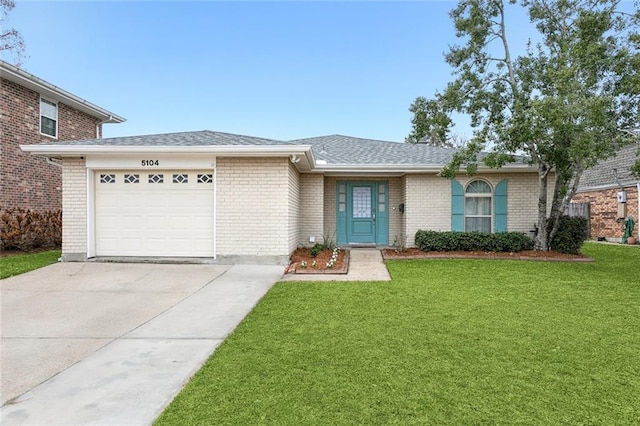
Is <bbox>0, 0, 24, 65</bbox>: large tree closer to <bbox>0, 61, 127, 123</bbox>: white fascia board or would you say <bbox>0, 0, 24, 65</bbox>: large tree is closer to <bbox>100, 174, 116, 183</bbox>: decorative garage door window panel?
<bbox>0, 61, 127, 123</bbox>: white fascia board

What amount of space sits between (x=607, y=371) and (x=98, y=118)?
18640 millimetres

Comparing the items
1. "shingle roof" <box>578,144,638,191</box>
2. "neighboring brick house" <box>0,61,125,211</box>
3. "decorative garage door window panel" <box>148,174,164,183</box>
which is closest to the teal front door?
"decorative garage door window panel" <box>148,174,164,183</box>

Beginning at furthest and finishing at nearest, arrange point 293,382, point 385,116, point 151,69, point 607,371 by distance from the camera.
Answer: point 385,116, point 151,69, point 607,371, point 293,382

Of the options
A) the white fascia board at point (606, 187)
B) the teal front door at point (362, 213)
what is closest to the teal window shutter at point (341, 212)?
the teal front door at point (362, 213)

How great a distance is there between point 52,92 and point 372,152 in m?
11.2

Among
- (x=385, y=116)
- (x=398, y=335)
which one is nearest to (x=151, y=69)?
(x=385, y=116)

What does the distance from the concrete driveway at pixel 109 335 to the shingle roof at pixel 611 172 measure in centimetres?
1692

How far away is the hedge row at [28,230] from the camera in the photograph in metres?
10.6

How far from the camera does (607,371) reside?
3.27 m

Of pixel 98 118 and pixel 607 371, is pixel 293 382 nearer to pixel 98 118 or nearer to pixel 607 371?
pixel 607 371

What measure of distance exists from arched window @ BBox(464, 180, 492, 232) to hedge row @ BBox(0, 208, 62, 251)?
42.4ft

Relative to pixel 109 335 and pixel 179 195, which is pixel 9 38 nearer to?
pixel 179 195

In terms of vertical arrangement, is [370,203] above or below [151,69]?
below

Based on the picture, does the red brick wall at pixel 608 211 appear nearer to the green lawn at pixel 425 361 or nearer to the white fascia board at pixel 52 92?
the green lawn at pixel 425 361
